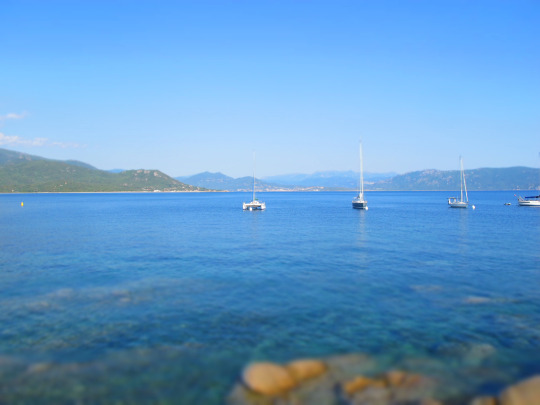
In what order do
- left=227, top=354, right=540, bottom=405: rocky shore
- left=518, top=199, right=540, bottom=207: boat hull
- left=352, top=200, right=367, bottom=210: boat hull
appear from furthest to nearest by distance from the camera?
left=518, top=199, right=540, bottom=207: boat hull
left=352, top=200, right=367, bottom=210: boat hull
left=227, top=354, right=540, bottom=405: rocky shore

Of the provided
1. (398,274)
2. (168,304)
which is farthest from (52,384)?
(398,274)

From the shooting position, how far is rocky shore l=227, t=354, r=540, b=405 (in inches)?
525

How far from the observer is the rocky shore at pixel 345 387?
1333 cm

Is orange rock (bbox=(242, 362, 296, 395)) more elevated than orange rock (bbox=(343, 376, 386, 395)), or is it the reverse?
orange rock (bbox=(242, 362, 296, 395))

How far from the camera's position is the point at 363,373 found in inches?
604

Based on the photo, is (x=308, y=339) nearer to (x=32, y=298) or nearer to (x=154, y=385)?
(x=154, y=385)

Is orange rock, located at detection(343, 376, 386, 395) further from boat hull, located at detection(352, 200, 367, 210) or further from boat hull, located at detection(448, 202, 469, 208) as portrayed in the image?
boat hull, located at detection(448, 202, 469, 208)

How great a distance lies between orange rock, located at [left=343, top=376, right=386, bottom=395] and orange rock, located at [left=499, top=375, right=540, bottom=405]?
413cm

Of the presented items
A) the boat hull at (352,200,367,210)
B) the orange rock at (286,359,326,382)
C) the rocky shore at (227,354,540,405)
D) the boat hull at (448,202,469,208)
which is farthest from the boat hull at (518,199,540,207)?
the orange rock at (286,359,326,382)

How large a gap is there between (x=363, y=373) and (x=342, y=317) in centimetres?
653

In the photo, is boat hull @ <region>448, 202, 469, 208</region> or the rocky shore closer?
the rocky shore

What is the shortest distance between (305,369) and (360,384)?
7.57 feet

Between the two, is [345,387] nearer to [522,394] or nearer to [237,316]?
[522,394]

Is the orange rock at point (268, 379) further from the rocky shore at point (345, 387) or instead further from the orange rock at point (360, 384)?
the orange rock at point (360, 384)
